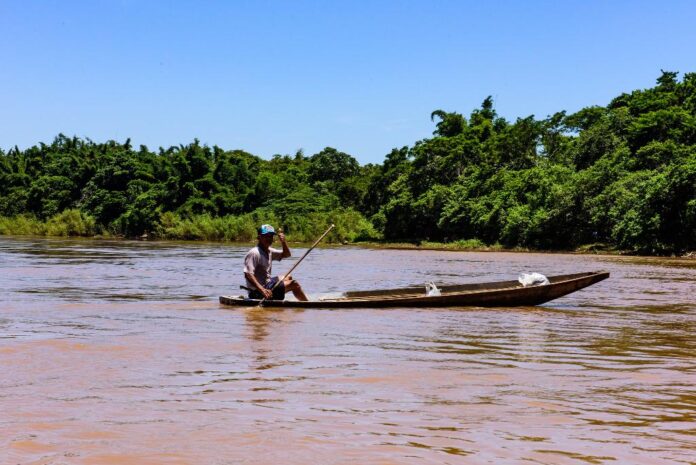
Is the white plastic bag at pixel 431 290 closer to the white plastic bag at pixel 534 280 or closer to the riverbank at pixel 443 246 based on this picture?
the white plastic bag at pixel 534 280

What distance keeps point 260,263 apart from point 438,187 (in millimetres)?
38321

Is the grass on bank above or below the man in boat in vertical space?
above

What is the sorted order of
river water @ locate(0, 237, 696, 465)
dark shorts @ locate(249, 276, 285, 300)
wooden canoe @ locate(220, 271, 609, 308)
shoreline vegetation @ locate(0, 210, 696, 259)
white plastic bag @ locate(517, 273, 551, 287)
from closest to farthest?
river water @ locate(0, 237, 696, 465), wooden canoe @ locate(220, 271, 609, 308), dark shorts @ locate(249, 276, 285, 300), white plastic bag @ locate(517, 273, 551, 287), shoreline vegetation @ locate(0, 210, 696, 259)

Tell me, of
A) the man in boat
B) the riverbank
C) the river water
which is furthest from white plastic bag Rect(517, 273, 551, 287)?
the riverbank

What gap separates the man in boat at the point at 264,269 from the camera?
1090 centimetres

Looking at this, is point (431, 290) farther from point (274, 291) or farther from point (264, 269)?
point (264, 269)

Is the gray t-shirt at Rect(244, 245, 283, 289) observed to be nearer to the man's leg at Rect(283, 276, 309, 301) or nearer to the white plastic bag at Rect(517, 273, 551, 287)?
the man's leg at Rect(283, 276, 309, 301)

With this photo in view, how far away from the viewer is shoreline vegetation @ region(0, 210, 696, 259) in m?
46.5

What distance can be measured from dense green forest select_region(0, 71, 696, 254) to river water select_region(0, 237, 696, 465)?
25.3 meters

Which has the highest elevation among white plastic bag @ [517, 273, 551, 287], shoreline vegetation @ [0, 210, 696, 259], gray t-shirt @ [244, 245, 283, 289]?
shoreline vegetation @ [0, 210, 696, 259]

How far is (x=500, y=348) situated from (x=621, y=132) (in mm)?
38613

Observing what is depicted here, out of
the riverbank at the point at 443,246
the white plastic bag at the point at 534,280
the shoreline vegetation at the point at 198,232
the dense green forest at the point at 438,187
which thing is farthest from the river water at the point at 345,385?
the shoreline vegetation at the point at 198,232

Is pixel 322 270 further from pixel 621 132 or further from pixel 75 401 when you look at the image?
pixel 621 132

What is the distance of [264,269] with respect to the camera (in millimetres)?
11125
